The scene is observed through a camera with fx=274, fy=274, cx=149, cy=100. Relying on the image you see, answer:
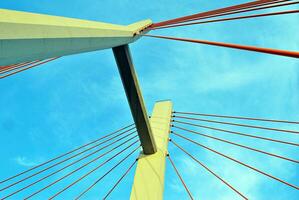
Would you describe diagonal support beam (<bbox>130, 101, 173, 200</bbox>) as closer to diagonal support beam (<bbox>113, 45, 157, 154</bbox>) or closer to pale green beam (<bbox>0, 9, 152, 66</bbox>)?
diagonal support beam (<bbox>113, 45, 157, 154</bbox>)

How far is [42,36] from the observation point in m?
2.81

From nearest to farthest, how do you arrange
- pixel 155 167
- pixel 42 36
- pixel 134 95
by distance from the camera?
pixel 42 36 < pixel 134 95 < pixel 155 167

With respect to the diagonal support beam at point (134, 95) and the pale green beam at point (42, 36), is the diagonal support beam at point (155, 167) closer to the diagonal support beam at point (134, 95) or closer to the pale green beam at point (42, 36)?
the diagonal support beam at point (134, 95)

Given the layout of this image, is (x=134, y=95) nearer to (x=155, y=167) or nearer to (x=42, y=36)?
(x=155, y=167)

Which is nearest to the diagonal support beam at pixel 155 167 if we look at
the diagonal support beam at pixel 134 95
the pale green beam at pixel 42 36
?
the diagonal support beam at pixel 134 95

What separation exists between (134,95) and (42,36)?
386 centimetres

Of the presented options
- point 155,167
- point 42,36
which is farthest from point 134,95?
point 42,36

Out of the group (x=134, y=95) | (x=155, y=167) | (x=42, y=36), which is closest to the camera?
(x=42, y=36)

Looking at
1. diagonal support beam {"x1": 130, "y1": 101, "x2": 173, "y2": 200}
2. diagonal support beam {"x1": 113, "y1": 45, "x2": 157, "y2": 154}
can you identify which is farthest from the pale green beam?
diagonal support beam {"x1": 130, "y1": 101, "x2": 173, "y2": 200}

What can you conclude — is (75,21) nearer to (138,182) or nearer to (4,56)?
(4,56)

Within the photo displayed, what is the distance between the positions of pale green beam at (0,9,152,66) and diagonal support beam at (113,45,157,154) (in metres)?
1.58

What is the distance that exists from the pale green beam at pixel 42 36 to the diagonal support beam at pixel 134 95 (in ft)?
5.19

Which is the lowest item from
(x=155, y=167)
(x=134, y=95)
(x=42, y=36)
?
(x=155, y=167)

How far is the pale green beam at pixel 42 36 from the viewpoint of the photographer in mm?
2406
